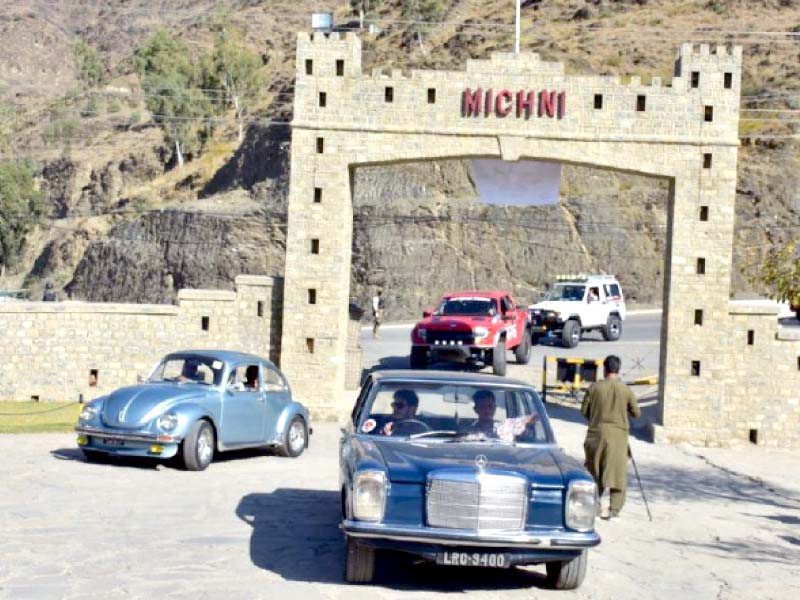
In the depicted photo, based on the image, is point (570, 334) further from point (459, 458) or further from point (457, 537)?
point (457, 537)

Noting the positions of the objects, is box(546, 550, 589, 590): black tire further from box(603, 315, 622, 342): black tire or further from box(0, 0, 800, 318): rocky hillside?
box(603, 315, 622, 342): black tire

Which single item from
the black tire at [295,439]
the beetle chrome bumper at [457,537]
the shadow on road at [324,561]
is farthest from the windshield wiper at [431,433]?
the black tire at [295,439]

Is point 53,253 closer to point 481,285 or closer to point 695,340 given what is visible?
point 481,285

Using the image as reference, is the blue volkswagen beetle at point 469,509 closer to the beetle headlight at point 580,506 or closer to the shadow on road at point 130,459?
the beetle headlight at point 580,506

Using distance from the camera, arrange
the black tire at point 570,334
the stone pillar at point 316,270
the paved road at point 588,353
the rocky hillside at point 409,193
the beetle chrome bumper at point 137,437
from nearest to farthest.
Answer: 1. the beetle chrome bumper at point 137,437
2. the stone pillar at point 316,270
3. the paved road at point 588,353
4. the black tire at point 570,334
5. the rocky hillside at point 409,193

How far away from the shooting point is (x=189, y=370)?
17.2 meters

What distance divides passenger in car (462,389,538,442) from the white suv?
27.9 m

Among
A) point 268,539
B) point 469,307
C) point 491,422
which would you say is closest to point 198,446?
point 268,539

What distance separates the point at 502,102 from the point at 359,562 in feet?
51.6

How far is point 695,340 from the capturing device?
Result: 2416 centimetres

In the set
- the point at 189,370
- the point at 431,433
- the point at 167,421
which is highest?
the point at 431,433

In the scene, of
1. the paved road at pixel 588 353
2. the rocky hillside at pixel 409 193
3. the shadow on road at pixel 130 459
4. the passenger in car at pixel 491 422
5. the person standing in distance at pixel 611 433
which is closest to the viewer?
the passenger in car at pixel 491 422

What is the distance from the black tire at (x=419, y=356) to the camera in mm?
31234

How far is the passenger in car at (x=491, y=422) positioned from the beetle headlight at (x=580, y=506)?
4.16 ft
